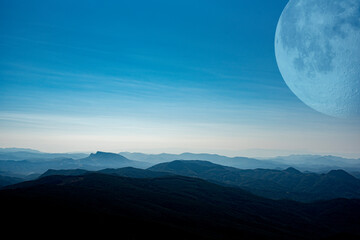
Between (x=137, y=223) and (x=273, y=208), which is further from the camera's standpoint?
(x=273, y=208)

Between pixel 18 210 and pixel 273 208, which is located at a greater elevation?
pixel 18 210

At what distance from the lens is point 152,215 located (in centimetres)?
11500

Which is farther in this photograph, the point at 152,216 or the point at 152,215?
the point at 152,215

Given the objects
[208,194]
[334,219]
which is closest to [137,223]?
[208,194]

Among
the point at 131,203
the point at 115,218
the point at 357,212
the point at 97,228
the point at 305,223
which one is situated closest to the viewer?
the point at 97,228

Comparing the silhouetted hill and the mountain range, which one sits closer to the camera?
A: the mountain range

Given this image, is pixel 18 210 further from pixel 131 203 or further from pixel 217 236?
pixel 217 236

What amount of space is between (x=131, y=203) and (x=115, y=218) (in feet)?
143

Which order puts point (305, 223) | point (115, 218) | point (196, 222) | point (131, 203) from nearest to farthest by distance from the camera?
1. point (115, 218)
2. point (196, 222)
3. point (131, 203)
4. point (305, 223)

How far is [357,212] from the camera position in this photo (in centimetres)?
19712

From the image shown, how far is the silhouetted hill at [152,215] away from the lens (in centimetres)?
7931

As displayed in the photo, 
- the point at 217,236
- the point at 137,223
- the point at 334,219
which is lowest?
the point at 334,219

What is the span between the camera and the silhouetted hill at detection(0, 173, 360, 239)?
260 feet

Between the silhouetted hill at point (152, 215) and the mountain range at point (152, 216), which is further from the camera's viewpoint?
the silhouetted hill at point (152, 215)
